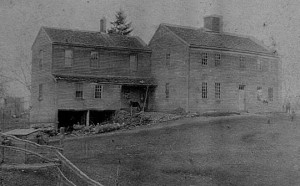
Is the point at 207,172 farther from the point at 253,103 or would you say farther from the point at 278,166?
the point at 253,103

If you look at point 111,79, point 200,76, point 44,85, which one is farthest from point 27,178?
point 200,76

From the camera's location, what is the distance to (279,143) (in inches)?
827

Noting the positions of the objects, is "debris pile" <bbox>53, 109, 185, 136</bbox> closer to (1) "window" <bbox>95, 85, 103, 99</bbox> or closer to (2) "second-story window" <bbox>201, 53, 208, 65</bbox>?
(1) "window" <bbox>95, 85, 103, 99</bbox>

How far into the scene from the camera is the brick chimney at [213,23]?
132 feet

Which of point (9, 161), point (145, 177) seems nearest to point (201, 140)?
point (145, 177)

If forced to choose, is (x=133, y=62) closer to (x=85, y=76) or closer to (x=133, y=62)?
(x=133, y=62)

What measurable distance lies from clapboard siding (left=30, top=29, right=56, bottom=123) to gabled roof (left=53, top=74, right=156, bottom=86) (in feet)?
4.10

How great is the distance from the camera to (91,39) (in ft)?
124

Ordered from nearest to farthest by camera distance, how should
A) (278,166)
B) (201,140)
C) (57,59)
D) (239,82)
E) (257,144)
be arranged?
(278,166) → (257,144) → (201,140) → (57,59) → (239,82)

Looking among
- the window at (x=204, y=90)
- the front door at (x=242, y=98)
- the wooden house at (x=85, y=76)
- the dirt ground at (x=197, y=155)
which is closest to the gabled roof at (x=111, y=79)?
the wooden house at (x=85, y=76)

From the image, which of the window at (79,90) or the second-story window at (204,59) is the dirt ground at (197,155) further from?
the window at (79,90)

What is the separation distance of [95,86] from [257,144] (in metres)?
18.1

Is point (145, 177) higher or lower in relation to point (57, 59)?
lower

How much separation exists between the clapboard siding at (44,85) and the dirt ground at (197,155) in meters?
10.1
